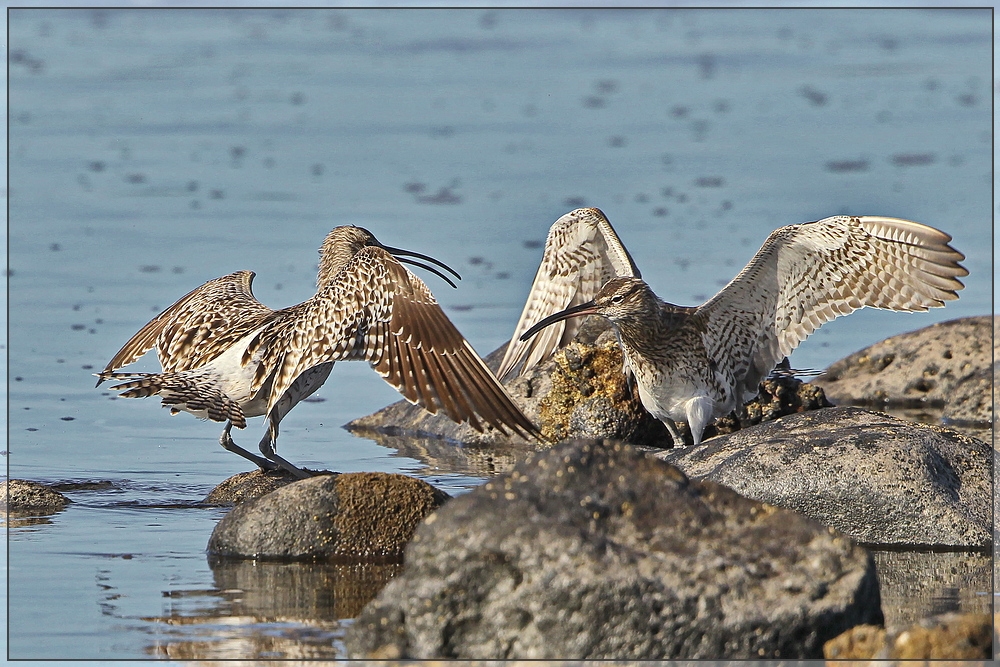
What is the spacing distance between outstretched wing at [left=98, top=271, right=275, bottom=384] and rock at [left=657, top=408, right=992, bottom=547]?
303 cm

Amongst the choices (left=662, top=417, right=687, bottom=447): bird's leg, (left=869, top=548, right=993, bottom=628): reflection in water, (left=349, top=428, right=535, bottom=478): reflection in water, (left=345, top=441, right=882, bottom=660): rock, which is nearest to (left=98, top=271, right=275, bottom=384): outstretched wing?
(left=349, top=428, right=535, bottom=478): reflection in water

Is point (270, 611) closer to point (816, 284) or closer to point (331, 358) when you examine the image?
point (331, 358)

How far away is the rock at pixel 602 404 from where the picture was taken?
1098cm

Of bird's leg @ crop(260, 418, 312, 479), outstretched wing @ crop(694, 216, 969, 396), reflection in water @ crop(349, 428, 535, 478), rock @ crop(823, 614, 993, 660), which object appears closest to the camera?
rock @ crop(823, 614, 993, 660)

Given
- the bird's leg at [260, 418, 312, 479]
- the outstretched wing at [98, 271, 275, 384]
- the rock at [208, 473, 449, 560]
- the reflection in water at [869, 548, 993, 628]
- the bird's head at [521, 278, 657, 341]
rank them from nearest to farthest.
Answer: the reflection in water at [869, 548, 993, 628], the rock at [208, 473, 449, 560], the bird's leg at [260, 418, 312, 479], the outstretched wing at [98, 271, 275, 384], the bird's head at [521, 278, 657, 341]

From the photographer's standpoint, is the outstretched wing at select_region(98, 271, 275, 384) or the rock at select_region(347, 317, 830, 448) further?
the rock at select_region(347, 317, 830, 448)

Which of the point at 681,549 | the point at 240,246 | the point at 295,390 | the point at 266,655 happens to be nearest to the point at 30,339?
the point at 240,246

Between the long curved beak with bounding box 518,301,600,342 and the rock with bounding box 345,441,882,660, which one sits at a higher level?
the long curved beak with bounding box 518,301,600,342

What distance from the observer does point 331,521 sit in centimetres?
765

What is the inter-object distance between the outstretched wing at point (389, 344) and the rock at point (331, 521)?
2.47ft

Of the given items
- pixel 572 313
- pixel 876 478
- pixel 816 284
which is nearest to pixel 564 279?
pixel 572 313

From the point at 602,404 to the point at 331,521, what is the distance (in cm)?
371

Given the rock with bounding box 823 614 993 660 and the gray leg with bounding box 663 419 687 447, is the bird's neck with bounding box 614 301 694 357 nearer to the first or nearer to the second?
the gray leg with bounding box 663 419 687 447

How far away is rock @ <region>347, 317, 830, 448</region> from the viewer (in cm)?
1098
